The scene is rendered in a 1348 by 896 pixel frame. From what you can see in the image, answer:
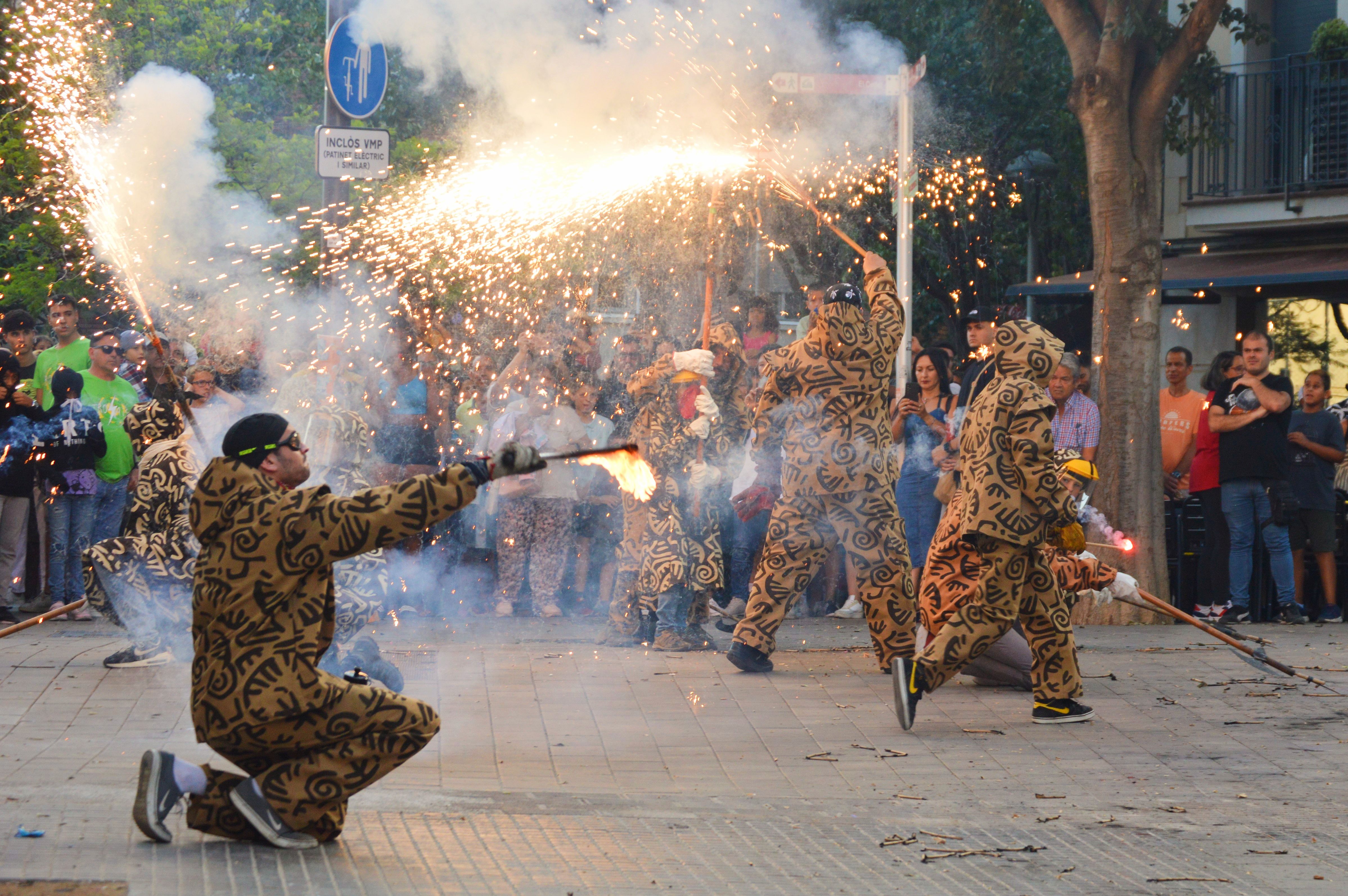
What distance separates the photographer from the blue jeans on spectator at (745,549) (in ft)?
36.0

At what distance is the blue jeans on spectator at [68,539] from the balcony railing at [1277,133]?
33.4 ft

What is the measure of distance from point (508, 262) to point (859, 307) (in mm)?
4727

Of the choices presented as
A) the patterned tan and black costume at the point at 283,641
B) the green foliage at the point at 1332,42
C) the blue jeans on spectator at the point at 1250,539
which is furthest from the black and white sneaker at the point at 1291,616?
the patterned tan and black costume at the point at 283,641

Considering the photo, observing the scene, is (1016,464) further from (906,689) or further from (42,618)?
(42,618)

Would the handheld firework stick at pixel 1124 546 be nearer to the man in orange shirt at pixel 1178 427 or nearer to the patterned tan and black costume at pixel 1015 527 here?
the patterned tan and black costume at pixel 1015 527

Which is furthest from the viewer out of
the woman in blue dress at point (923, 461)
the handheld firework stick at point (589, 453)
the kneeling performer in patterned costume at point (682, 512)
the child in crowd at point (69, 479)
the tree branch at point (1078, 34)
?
the tree branch at point (1078, 34)

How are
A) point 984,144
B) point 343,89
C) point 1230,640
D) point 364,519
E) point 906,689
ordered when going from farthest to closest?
point 984,144 → point 343,89 → point 1230,640 → point 906,689 → point 364,519

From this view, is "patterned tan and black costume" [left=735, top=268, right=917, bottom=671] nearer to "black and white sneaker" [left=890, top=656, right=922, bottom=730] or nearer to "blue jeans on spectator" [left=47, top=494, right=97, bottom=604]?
"black and white sneaker" [left=890, top=656, right=922, bottom=730]

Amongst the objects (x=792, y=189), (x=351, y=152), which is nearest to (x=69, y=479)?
(x=351, y=152)

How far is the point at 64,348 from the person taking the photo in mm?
10977

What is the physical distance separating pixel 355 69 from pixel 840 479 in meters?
4.16

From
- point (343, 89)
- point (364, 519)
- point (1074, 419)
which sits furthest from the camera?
point (1074, 419)

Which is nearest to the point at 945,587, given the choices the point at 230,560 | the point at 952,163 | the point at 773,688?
the point at 773,688

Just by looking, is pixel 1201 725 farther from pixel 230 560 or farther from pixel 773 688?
pixel 230 560
